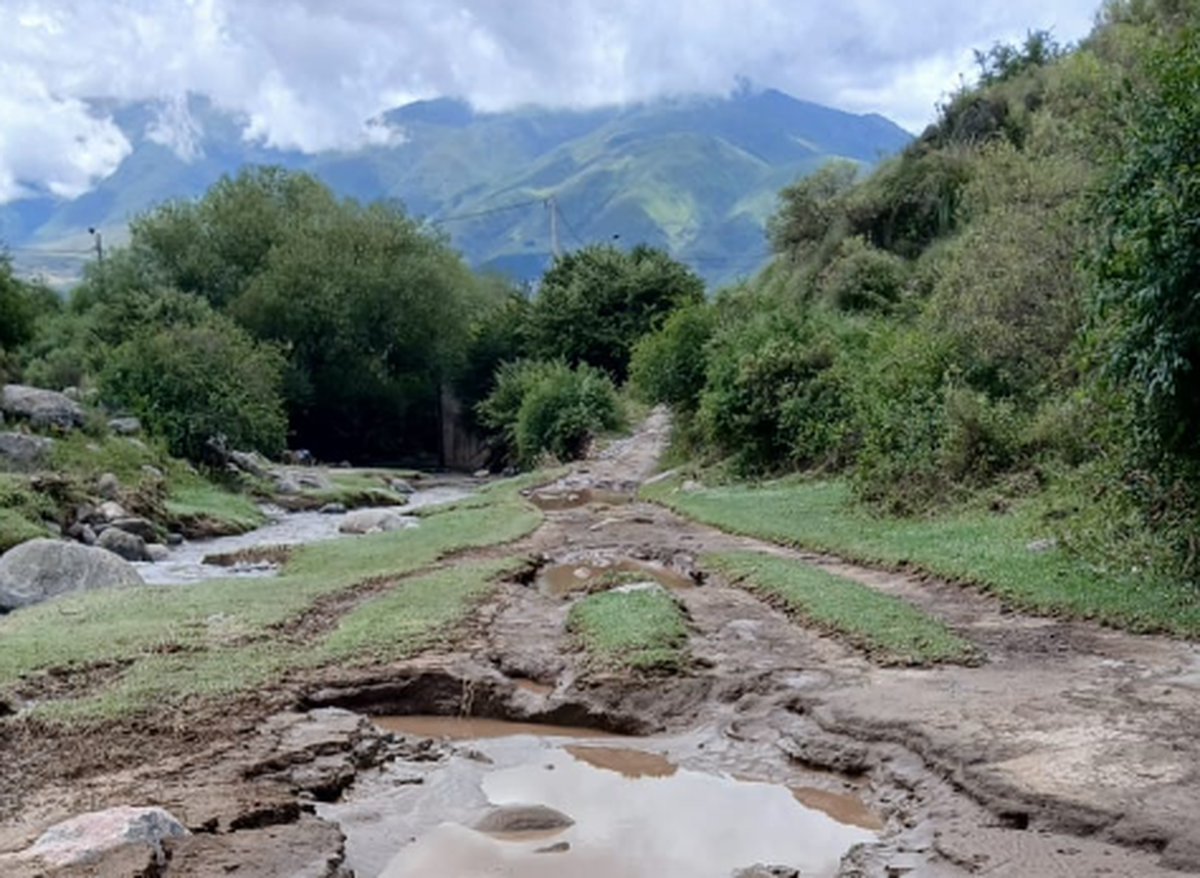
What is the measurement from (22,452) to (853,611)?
22621 millimetres

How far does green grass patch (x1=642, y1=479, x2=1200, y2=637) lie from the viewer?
467 inches

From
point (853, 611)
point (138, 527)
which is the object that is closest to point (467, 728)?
point (853, 611)

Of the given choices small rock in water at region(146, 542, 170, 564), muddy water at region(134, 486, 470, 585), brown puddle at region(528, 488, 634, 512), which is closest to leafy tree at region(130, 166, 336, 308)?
muddy water at region(134, 486, 470, 585)

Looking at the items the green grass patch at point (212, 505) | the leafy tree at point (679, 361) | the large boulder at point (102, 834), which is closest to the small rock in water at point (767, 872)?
the large boulder at point (102, 834)

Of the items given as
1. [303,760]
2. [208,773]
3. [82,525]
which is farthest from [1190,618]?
[82,525]

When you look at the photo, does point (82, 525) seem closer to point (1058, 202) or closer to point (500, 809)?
point (500, 809)

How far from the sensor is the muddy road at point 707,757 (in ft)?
21.6

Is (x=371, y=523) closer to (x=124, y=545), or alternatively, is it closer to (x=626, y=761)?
(x=124, y=545)

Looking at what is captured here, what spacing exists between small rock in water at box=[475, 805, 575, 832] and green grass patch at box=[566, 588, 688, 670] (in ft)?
9.03

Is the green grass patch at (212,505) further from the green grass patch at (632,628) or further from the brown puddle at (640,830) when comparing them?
the brown puddle at (640,830)

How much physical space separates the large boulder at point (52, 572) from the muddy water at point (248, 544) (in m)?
0.79

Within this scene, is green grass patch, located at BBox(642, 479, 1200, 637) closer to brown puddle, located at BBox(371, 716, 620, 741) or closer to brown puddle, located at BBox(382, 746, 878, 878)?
brown puddle, located at BBox(382, 746, 878, 878)

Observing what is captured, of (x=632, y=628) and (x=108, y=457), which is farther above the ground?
(x=108, y=457)

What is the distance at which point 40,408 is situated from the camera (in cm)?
3031
